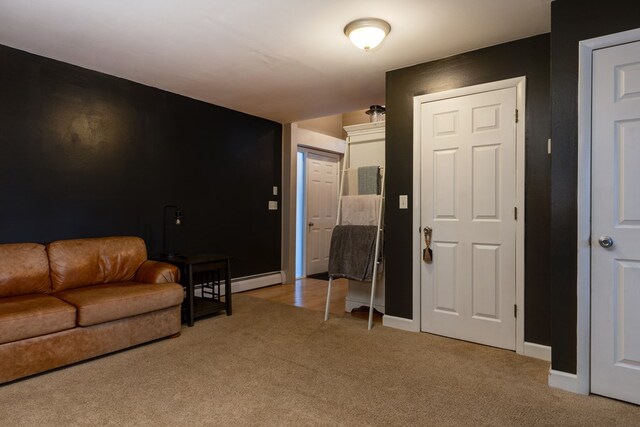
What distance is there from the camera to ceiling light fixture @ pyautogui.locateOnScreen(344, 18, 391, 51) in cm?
258

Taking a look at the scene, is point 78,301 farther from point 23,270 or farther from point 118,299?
point 23,270

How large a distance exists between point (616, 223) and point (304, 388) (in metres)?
2.00

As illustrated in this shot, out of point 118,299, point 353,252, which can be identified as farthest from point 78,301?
point 353,252

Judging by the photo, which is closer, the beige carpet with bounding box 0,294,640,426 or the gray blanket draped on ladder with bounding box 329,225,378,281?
the beige carpet with bounding box 0,294,640,426

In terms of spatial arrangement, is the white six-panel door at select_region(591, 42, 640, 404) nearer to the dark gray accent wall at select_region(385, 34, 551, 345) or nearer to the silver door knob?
the silver door knob

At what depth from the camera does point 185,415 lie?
6.35 ft

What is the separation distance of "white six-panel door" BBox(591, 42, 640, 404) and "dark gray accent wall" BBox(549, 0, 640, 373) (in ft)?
0.31

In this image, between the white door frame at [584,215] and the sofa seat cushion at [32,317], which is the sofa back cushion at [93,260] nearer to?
the sofa seat cushion at [32,317]

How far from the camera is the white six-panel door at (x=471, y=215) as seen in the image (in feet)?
9.45

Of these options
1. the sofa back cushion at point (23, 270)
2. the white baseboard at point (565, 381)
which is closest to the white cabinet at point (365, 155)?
the white baseboard at point (565, 381)

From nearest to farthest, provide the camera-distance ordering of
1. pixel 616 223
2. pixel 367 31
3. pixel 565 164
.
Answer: pixel 616 223 → pixel 565 164 → pixel 367 31

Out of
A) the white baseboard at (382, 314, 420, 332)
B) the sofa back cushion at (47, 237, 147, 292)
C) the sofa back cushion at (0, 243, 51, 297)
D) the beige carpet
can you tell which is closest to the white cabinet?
the white baseboard at (382, 314, 420, 332)

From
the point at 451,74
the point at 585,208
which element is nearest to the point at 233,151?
the point at 451,74

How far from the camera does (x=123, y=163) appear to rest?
3.76 meters
